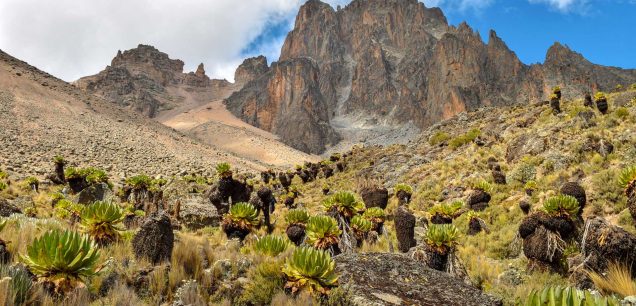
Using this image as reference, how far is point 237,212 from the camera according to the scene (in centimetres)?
1298

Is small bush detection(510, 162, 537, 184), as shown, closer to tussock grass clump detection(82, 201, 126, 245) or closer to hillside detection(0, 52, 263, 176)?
tussock grass clump detection(82, 201, 126, 245)

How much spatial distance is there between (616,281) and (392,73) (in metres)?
146

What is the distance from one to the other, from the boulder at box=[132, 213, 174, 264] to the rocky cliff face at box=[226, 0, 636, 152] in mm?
115639

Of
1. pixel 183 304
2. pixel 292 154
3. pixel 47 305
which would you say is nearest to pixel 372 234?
pixel 183 304

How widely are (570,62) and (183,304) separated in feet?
433

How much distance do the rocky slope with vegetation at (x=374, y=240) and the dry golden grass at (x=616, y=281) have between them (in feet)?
0.13

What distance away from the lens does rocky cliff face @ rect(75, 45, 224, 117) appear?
5871 inches

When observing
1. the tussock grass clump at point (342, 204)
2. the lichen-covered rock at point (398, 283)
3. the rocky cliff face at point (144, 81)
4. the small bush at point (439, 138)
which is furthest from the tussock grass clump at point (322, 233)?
the rocky cliff face at point (144, 81)

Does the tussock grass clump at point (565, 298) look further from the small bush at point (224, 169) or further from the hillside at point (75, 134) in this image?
the hillside at point (75, 134)

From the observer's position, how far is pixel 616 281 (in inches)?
310

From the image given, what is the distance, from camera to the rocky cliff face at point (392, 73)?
11631 cm

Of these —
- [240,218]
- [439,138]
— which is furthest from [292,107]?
[240,218]

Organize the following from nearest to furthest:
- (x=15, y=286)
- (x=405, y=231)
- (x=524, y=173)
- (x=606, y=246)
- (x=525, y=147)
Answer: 1. (x=15, y=286)
2. (x=606, y=246)
3. (x=405, y=231)
4. (x=524, y=173)
5. (x=525, y=147)

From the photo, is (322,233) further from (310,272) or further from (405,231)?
(405,231)
